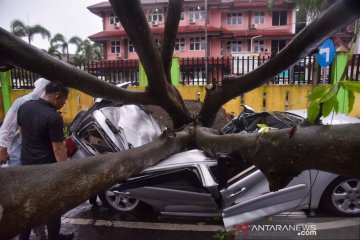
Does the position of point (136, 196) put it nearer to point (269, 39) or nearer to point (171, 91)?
point (171, 91)

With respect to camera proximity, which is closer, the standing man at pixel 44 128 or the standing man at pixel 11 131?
the standing man at pixel 44 128

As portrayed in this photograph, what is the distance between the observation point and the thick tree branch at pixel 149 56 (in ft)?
4.21

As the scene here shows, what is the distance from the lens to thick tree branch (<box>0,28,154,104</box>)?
132cm

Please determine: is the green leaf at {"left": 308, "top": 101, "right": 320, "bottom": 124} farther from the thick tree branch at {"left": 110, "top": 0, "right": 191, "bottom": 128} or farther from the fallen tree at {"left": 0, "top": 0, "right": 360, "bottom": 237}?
the thick tree branch at {"left": 110, "top": 0, "right": 191, "bottom": 128}

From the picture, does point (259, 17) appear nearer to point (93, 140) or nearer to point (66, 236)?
point (93, 140)

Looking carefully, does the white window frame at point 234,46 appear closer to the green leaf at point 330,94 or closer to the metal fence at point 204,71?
the metal fence at point 204,71

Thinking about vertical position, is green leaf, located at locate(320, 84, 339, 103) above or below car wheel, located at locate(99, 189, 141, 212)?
above

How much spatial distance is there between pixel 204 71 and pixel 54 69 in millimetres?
8869

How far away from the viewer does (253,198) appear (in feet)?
11.2

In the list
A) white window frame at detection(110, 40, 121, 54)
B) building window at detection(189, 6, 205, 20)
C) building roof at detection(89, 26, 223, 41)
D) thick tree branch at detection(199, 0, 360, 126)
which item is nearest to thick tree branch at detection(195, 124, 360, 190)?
thick tree branch at detection(199, 0, 360, 126)

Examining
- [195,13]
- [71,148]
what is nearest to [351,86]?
[71,148]

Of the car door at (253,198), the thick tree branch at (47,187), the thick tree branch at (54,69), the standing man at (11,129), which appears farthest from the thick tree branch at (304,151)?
the standing man at (11,129)

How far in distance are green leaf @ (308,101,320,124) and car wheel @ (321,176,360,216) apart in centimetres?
323

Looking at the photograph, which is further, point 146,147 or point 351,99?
point 146,147
